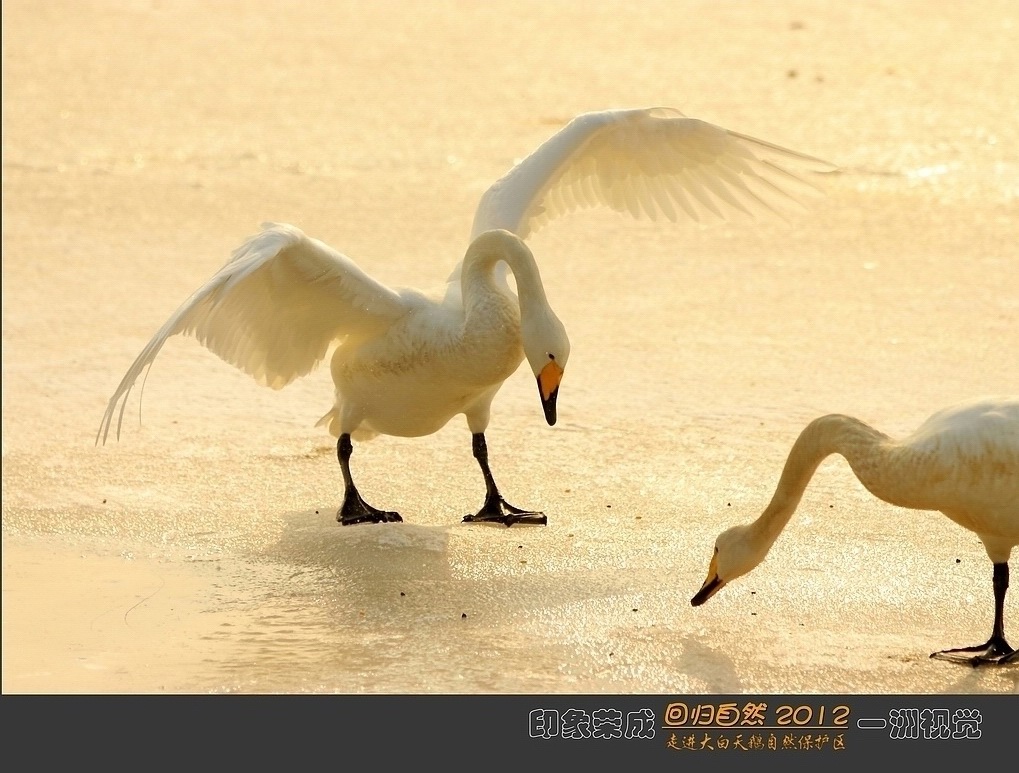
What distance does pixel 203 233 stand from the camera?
9.97 m

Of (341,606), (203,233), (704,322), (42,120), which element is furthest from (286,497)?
(42,120)

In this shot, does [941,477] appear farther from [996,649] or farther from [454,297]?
[454,297]

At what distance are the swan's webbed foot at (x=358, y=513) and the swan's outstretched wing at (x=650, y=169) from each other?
1200 millimetres

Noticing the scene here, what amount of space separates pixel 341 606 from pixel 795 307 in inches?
160

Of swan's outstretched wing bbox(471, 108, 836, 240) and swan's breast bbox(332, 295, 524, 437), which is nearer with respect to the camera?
swan's breast bbox(332, 295, 524, 437)

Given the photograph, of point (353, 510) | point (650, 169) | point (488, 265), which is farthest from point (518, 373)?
point (488, 265)

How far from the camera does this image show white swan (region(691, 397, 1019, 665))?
178 inches

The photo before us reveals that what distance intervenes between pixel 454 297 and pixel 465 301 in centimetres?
36

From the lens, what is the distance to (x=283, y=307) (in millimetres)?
6020

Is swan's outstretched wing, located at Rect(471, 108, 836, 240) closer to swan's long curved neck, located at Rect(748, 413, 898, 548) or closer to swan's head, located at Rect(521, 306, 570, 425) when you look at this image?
swan's head, located at Rect(521, 306, 570, 425)

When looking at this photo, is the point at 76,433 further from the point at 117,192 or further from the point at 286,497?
the point at 117,192

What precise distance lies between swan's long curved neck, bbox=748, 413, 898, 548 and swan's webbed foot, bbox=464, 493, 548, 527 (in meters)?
1.35

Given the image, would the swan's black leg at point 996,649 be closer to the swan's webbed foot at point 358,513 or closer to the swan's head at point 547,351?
the swan's head at point 547,351

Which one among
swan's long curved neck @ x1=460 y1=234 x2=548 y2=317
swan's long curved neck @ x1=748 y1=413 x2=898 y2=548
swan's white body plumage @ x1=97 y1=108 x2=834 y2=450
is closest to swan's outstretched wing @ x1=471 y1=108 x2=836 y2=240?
swan's white body plumage @ x1=97 y1=108 x2=834 y2=450
